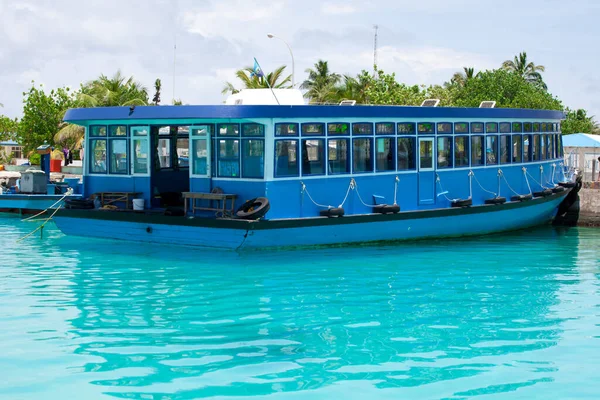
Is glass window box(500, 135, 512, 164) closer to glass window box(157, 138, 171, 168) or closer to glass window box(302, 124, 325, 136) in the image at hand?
glass window box(302, 124, 325, 136)

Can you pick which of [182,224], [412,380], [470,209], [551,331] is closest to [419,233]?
[470,209]

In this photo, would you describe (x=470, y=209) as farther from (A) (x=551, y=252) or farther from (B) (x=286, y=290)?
(B) (x=286, y=290)

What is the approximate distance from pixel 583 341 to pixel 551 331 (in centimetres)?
55

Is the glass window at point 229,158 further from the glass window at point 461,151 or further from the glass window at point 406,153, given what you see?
the glass window at point 461,151

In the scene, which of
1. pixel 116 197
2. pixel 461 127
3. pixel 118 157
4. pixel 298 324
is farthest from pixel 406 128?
pixel 298 324

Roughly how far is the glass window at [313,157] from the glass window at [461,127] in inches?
168

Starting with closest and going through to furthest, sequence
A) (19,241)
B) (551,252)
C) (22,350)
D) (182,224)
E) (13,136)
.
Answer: (22,350) → (182,224) → (551,252) → (19,241) → (13,136)

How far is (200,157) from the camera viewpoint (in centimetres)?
1709

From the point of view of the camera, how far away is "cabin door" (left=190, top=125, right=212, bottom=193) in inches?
667

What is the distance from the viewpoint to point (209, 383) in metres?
8.18

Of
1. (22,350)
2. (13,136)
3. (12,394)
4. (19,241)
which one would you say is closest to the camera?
(12,394)

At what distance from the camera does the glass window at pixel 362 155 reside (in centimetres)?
1747

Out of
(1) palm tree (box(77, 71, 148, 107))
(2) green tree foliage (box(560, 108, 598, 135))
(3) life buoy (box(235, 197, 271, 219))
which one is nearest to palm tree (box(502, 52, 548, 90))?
(2) green tree foliage (box(560, 108, 598, 135))

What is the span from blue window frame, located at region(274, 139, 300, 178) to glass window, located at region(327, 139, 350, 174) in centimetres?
89
